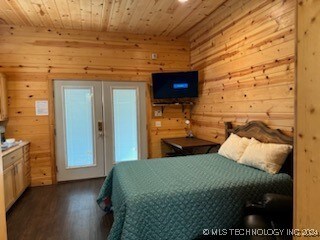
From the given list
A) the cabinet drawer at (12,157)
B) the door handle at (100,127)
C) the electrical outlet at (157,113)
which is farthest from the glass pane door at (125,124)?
the cabinet drawer at (12,157)

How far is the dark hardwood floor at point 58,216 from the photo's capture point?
2.62m

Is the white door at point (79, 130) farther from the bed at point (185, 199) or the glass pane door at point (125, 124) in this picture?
the bed at point (185, 199)

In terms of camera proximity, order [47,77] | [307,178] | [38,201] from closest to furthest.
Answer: [307,178] → [38,201] → [47,77]

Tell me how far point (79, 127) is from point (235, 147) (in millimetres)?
2998

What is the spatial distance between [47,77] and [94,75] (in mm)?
858

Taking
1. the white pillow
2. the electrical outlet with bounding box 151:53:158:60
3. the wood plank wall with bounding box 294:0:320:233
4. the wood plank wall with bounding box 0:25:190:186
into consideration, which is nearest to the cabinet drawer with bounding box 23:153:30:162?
the wood plank wall with bounding box 0:25:190:186

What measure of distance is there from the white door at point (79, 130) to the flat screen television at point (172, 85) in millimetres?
1159

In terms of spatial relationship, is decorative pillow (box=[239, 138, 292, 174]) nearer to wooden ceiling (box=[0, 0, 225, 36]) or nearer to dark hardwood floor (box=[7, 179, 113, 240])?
dark hardwood floor (box=[7, 179, 113, 240])

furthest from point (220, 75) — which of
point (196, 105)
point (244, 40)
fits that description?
point (196, 105)

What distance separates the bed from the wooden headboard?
6 centimetres

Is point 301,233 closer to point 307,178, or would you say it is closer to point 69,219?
point 307,178

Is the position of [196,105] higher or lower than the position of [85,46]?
lower

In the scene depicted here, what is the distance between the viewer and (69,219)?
296 centimetres

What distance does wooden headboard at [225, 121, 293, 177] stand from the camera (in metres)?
2.58
